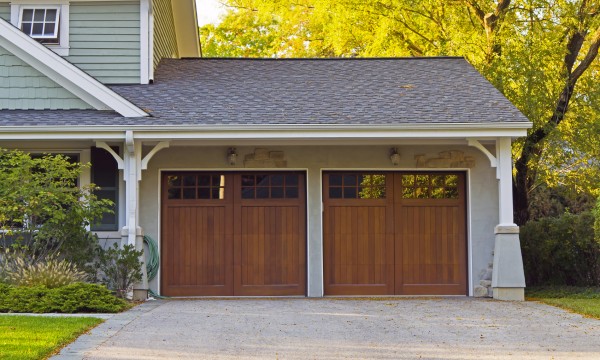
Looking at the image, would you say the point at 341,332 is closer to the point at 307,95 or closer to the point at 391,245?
the point at 391,245

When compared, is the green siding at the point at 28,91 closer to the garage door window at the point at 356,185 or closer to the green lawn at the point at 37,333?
the garage door window at the point at 356,185

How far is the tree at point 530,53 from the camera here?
18828 mm

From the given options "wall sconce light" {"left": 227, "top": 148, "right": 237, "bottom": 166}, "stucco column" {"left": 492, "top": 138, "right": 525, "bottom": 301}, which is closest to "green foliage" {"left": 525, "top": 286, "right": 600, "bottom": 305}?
"stucco column" {"left": 492, "top": 138, "right": 525, "bottom": 301}

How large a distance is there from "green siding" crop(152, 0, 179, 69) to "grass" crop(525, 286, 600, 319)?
7.99 metres

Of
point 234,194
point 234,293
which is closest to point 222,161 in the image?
point 234,194

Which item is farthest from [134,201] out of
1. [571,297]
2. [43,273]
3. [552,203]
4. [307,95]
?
[552,203]

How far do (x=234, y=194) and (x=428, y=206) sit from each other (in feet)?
10.6

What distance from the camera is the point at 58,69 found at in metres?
14.6

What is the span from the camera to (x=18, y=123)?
46.0ft

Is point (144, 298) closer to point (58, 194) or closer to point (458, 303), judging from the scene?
point (58, 194)

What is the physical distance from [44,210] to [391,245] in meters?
5.63

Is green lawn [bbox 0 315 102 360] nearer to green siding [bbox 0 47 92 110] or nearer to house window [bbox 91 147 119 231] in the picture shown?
house window [bbox 91 147 119 231]

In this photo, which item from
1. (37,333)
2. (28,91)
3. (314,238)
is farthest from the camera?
(314,238)

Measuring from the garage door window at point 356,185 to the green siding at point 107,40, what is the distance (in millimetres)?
3939
